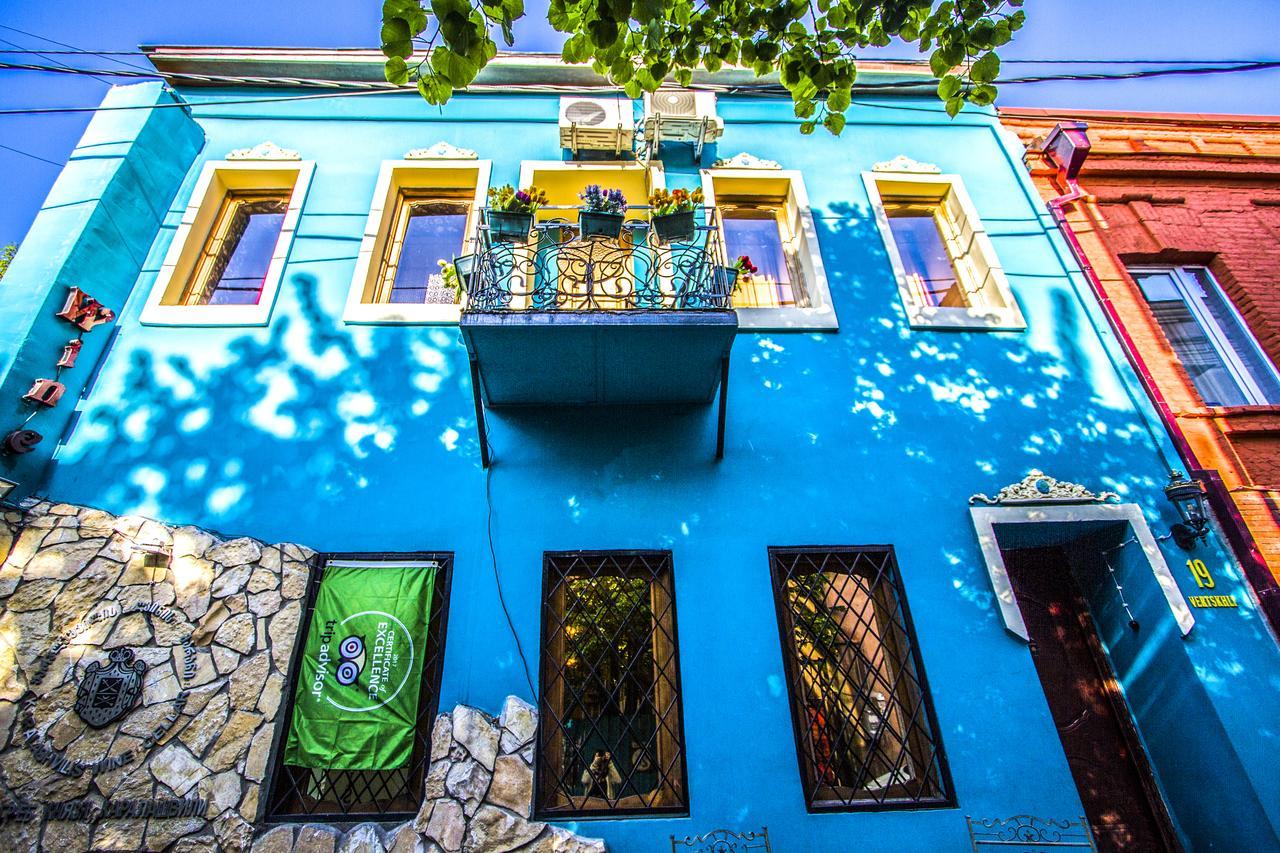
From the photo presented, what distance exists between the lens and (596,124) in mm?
7801

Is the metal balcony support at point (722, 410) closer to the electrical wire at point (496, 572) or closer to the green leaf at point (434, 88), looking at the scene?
the electrical wire at point (496, 572)

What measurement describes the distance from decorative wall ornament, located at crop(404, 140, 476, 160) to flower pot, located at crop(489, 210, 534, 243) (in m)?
2.09

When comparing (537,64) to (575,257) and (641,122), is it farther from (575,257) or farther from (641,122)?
(575,257)

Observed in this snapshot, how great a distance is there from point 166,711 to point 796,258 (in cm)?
770

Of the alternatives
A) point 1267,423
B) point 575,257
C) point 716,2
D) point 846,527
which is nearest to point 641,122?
point 575,257

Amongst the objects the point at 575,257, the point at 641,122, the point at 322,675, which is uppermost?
the point at 641,122

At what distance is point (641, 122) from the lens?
8.17 meters

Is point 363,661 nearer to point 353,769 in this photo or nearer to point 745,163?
point 353,769

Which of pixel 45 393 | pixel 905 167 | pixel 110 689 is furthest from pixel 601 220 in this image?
pixel 110 689

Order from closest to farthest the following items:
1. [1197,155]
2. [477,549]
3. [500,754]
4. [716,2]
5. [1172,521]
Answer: [716,2] → [500,754] → [477,549] → [1172,521] → [1197,155]

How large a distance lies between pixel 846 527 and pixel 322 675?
15.6ft

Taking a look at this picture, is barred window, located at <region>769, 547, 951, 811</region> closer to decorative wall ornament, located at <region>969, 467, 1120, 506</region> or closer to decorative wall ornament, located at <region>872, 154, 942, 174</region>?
decorative wall ornament, located at <region>969, 467, 1120, 506</region>

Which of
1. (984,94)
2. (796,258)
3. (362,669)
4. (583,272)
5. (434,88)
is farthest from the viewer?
(796,258)

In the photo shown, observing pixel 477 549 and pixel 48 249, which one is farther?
pixel 48 249
